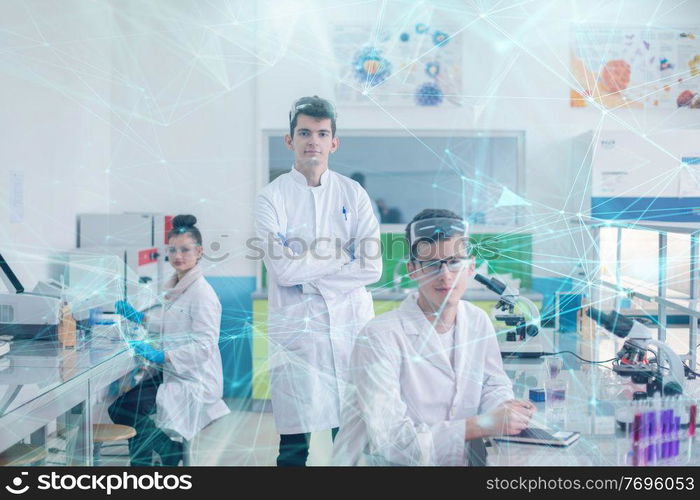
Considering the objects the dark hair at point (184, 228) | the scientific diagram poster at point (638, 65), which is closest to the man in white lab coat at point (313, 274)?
the dark hair at point (184, 228)

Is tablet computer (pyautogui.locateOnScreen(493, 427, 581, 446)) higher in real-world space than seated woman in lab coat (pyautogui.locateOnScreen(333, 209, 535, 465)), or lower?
lower

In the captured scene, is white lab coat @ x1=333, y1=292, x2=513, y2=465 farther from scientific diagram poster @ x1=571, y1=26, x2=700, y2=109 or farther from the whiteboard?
scientific diagram poster @ x1=571, y1=26, x2=700, y2=109

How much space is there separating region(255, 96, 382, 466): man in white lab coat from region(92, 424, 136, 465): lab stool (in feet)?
2.01

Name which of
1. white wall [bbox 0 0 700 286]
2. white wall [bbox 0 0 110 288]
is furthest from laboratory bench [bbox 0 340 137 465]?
white wall [bbox 0 0 700 286]

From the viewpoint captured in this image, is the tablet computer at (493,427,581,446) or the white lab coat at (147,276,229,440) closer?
the tablet computer at (493,427,581,446)

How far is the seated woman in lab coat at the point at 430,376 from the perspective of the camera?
1691 mm

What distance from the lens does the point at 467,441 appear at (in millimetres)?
1701

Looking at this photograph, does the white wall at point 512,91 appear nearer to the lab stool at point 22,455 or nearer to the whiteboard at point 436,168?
the whiteboard at point 436,168

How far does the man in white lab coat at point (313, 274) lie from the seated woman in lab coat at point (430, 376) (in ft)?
1.67

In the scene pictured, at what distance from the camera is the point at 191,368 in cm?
282

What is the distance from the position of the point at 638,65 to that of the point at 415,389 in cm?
298

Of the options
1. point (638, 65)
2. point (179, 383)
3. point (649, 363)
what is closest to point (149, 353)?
point (179, 383)

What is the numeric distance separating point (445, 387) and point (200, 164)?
2730mm

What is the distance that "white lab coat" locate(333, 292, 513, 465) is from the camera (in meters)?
1.70
